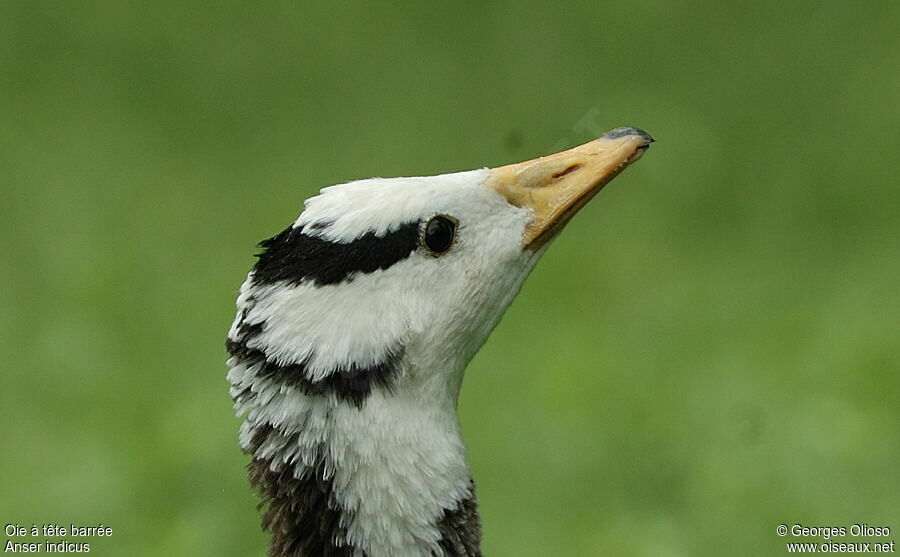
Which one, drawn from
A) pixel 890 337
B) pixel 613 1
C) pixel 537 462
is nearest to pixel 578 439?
pixel 537 462

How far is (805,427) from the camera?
3768 mm

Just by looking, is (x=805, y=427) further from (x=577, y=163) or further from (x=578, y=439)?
(x=577, y=163)

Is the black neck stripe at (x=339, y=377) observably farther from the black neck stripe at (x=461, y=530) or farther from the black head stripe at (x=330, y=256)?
the black neck stripe at (x=461, y=530)

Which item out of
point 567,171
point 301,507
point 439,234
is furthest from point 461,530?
point 567,171

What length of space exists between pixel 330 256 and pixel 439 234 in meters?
0.18

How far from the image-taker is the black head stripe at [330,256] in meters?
1.79

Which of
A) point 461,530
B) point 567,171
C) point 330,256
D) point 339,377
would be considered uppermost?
point 567,171

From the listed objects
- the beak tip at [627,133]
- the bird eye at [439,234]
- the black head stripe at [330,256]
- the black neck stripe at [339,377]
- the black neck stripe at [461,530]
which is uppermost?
the beak tip at [627,133]

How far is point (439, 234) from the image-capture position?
6.11 feet

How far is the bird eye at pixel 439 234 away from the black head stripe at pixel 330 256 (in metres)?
0.02

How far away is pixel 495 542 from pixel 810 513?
92 cm

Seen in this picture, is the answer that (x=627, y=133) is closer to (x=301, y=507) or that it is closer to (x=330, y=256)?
(x=330, y=256)

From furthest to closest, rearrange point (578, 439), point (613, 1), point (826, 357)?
point (613, 1), point (826, 357), point (578, 439)

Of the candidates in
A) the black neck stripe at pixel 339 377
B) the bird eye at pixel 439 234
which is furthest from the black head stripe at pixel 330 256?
the black neck stripe at pixel 339 377
